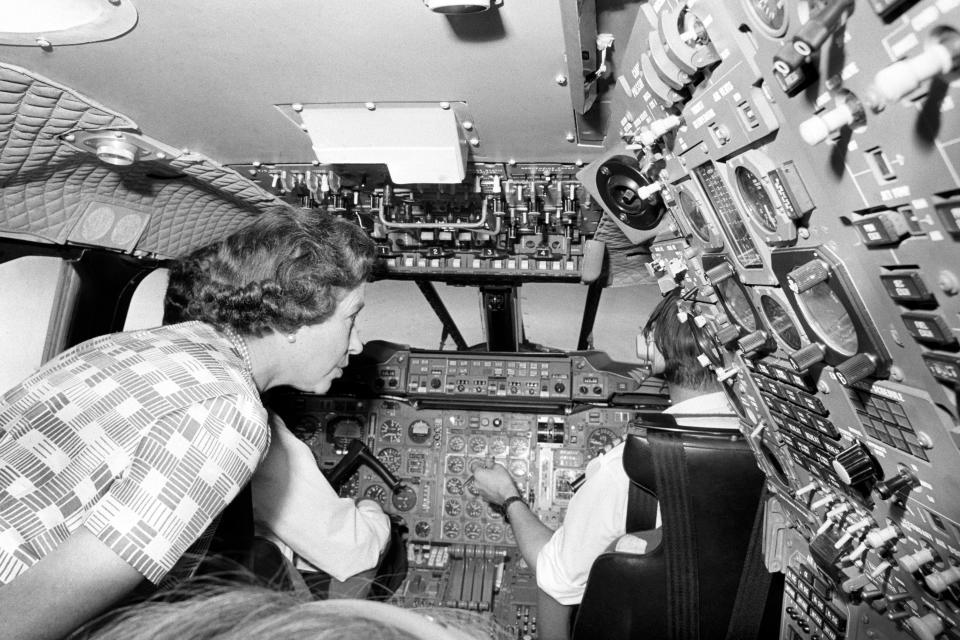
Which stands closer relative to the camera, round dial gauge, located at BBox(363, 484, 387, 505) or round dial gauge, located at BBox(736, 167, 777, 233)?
round dial gauge, located at BBox(736, 167, 777, 233)

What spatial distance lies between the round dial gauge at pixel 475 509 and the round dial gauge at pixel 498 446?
34 cm

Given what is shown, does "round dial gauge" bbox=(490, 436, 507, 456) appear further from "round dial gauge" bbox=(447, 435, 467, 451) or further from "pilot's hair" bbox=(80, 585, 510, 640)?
"pilot's hair" bbox=(80, 585, 510, 640)

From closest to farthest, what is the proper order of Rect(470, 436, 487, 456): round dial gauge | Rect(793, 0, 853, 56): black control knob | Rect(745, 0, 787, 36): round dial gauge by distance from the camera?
Rect(793, 0, 853, 56): black control knob → Rect(745, 0, 787, 36): round dial gauge → Rect(470, 436, 487, 456): round dial gauge

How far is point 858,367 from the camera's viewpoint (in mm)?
1204

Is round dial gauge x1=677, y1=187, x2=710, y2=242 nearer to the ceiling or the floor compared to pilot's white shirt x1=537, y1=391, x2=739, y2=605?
nearer to the ceiling

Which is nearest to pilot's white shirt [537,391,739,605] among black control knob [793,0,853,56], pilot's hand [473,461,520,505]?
pilot's hand [473,461,520,505]

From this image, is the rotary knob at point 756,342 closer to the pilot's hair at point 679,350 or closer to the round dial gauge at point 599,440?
the pilot's hair at point 679,350

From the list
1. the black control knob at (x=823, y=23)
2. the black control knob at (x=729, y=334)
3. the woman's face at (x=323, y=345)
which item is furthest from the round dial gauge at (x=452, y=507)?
the black control knob at (x=823, y=23)

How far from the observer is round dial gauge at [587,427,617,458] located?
4.19m

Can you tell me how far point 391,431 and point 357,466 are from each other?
1.06 feet

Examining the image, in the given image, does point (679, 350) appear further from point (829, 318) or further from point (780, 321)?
point (829, 318)

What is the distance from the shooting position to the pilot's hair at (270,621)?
0.40 meters

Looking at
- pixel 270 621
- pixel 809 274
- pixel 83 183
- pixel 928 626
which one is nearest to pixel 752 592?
pixel 928 626

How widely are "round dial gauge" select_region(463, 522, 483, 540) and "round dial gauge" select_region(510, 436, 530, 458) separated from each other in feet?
1.76
